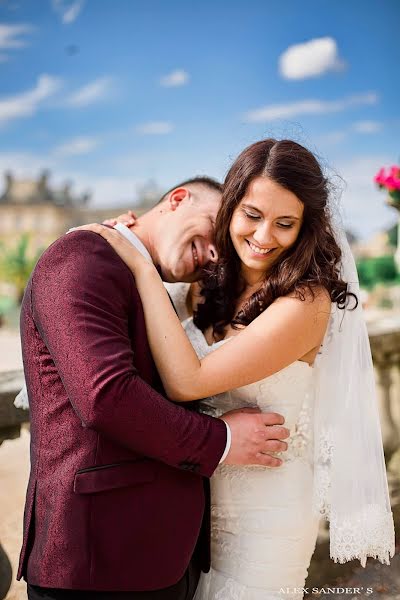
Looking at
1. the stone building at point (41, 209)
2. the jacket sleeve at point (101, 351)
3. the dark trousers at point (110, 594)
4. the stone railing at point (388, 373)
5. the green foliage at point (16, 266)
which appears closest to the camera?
the jacket sleeve at point (101, 351)

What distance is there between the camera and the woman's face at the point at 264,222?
2.04 metres

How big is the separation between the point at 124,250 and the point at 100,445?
534 mm

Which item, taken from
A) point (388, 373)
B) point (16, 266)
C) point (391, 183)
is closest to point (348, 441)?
point (388, 373)

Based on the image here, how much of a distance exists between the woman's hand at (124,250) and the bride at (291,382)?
0.12 feet

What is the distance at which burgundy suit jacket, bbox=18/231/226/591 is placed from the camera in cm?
158

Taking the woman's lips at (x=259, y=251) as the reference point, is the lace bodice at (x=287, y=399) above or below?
below

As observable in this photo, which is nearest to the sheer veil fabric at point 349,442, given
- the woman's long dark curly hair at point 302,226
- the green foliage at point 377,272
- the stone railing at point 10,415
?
the woman's long dark curly hair at point 302,226

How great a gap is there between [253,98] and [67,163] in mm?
21889

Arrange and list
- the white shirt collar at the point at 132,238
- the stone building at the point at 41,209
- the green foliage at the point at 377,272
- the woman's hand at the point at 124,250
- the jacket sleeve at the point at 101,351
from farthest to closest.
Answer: the stone building at the point at 41,209
the green foliage at the point at 377,272
the white shirt collar at the point at 132,238
the woman's hand at the point at 124,250
the jacket sleeve at the point at 101,351

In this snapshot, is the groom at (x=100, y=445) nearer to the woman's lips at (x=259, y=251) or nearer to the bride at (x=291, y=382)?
the bride at (x=291, y=382)

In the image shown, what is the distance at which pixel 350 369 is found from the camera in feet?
7.29

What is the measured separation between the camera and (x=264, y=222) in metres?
2.06

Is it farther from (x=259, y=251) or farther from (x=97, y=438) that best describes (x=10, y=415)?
(x=259, y=251)

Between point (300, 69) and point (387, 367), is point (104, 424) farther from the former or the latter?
point (300, 69)
